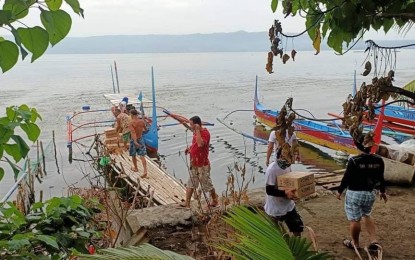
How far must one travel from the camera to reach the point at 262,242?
5.93ft

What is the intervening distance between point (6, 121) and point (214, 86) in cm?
5248

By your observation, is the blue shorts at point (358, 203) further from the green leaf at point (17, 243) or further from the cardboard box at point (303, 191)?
the green leaf at point (17, 243)

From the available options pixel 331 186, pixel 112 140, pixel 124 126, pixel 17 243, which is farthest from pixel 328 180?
pixel 112 140

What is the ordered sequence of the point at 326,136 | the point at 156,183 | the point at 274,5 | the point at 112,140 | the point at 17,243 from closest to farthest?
the point at 17,243 < the point at 274,5 < the point at 156,183 < the point at 112,140 < the point at 326,136

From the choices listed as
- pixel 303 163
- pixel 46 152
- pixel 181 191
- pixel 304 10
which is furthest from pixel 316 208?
pixel 46 152

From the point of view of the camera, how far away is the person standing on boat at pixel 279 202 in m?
5.22

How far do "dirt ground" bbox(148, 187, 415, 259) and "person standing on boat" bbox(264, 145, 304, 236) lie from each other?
56 cm

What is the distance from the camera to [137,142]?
12000 millimetres

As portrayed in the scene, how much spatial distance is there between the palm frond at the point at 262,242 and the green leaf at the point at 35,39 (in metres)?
1.01

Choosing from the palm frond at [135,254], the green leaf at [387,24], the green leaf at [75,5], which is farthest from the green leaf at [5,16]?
the green leaf at [387,24]

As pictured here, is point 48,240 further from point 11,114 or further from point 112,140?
point 112,140

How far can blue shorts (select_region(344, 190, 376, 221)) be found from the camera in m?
5.32

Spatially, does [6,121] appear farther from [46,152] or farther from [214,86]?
[214,86]

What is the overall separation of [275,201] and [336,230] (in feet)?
5.70
